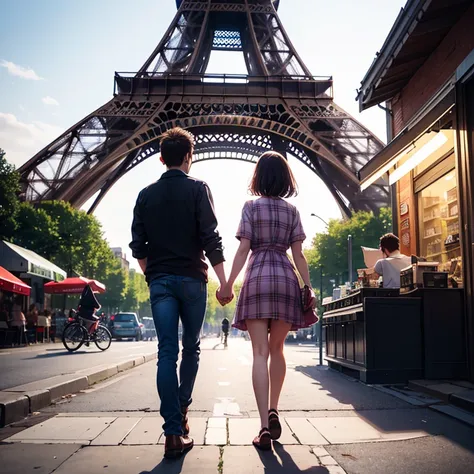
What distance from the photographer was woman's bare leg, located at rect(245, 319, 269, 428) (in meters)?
3.47

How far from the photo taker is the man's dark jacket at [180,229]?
138 inches

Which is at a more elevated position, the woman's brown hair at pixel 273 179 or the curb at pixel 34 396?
the woman's brown hair at pixel 273 179

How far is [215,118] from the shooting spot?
30.2m

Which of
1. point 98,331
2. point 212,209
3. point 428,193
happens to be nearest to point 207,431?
point 212,209

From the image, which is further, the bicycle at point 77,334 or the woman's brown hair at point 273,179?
the bicycle at point 77,334

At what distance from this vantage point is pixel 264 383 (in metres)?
3.55

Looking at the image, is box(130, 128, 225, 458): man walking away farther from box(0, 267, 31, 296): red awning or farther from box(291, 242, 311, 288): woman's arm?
box(0, 267, 31, 296): red awning

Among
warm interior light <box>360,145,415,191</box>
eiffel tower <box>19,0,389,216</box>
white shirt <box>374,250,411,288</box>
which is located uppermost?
eiffel tower <box>19,0,389,216</box>

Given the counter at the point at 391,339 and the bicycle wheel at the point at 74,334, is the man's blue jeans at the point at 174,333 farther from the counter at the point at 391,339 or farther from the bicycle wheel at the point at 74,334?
the bicycle wheel at the point at 74,334

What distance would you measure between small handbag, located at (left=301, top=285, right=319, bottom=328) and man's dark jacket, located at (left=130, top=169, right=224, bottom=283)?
2.00 ft

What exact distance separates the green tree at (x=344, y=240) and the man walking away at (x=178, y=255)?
3095 cm

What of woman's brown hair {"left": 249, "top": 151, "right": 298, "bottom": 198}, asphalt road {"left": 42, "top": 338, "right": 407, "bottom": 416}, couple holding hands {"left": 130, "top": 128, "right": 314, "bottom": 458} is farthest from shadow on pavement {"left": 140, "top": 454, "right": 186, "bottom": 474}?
woman's brown hair {"left": 249, "top": 151, "right": 298, "bottom": 198}

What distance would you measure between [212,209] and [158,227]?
35 centimetres

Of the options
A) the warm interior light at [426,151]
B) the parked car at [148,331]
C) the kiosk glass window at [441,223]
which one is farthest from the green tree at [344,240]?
the warm interior light at [426,151]
